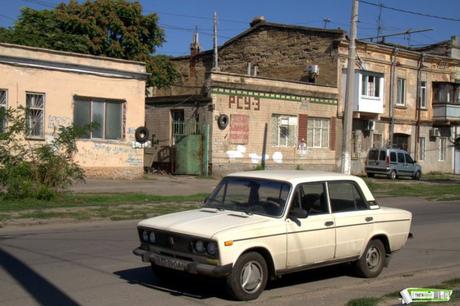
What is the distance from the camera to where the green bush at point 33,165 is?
645 inches

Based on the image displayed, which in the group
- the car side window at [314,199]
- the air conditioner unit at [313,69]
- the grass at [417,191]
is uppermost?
the air conditioner unit at [313,69]

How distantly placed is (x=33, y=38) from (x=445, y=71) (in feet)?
91.3

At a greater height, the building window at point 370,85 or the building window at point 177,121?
the building window at point 370,85

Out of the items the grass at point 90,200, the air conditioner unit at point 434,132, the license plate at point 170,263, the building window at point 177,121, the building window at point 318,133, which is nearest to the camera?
the license plate at point 170,263

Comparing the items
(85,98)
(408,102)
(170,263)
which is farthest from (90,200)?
(408,102)

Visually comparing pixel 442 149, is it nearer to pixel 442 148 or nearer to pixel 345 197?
pixel 442 148

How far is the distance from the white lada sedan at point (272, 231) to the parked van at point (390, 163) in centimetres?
2793

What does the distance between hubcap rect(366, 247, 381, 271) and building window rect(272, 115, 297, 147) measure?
78.0 ft

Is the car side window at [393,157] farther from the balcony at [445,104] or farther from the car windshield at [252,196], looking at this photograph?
the car windshield at [252,196]

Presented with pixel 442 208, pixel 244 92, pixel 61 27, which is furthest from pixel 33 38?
pixel 442 208

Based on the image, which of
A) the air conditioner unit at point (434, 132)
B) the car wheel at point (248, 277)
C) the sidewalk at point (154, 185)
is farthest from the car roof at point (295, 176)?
the air conditioner unit at point (434, 132)

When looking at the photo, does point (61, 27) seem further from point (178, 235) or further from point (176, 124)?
point (178, 235)

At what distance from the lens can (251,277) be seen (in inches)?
277

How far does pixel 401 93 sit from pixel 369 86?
3978 mm
